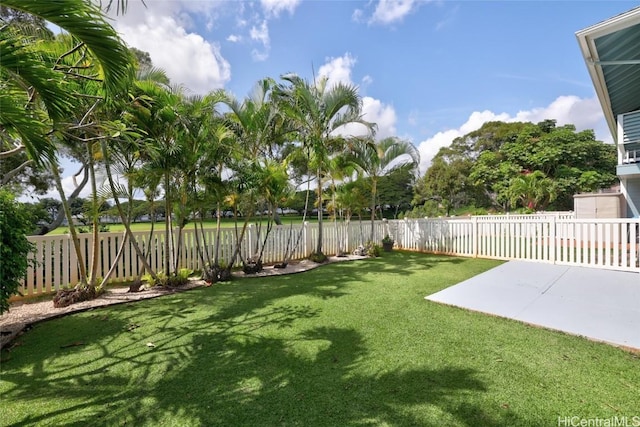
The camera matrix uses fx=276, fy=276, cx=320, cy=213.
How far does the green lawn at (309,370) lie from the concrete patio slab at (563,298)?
1.01 feet

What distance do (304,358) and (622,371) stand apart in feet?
8.25

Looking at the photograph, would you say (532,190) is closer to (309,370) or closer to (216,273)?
(216,273)

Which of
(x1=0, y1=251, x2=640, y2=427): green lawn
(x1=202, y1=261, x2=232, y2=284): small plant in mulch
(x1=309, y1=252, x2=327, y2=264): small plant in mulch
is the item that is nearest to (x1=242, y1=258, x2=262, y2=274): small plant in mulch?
(x1=202, y1=261, x2=232, y2=284): small plant in mulch

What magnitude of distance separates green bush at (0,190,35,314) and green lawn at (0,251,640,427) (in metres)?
0.61

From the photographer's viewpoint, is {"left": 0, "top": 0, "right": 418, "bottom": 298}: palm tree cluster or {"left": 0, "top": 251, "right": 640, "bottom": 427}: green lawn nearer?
{"left": 0, "top": 0, "right": 418, "bottom": 298}: palm tree cluster

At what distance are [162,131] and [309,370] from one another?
14.7 feet

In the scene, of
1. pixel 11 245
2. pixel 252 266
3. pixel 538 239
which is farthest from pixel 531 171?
pixel 11 245

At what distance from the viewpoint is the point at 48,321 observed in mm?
3502

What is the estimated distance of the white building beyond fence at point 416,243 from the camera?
190 inches

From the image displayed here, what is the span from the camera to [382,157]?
852 centimetres

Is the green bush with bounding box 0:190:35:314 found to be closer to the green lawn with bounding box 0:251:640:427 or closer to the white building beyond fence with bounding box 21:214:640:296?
the green lawn with bounding box 0:251:640:427

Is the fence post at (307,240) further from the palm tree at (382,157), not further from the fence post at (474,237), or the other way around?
the fence post at (474,237)

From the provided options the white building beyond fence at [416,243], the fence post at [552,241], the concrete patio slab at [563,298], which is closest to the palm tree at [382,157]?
the white building beyond fence at [416,243]

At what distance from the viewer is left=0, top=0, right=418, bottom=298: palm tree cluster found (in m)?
1.62
